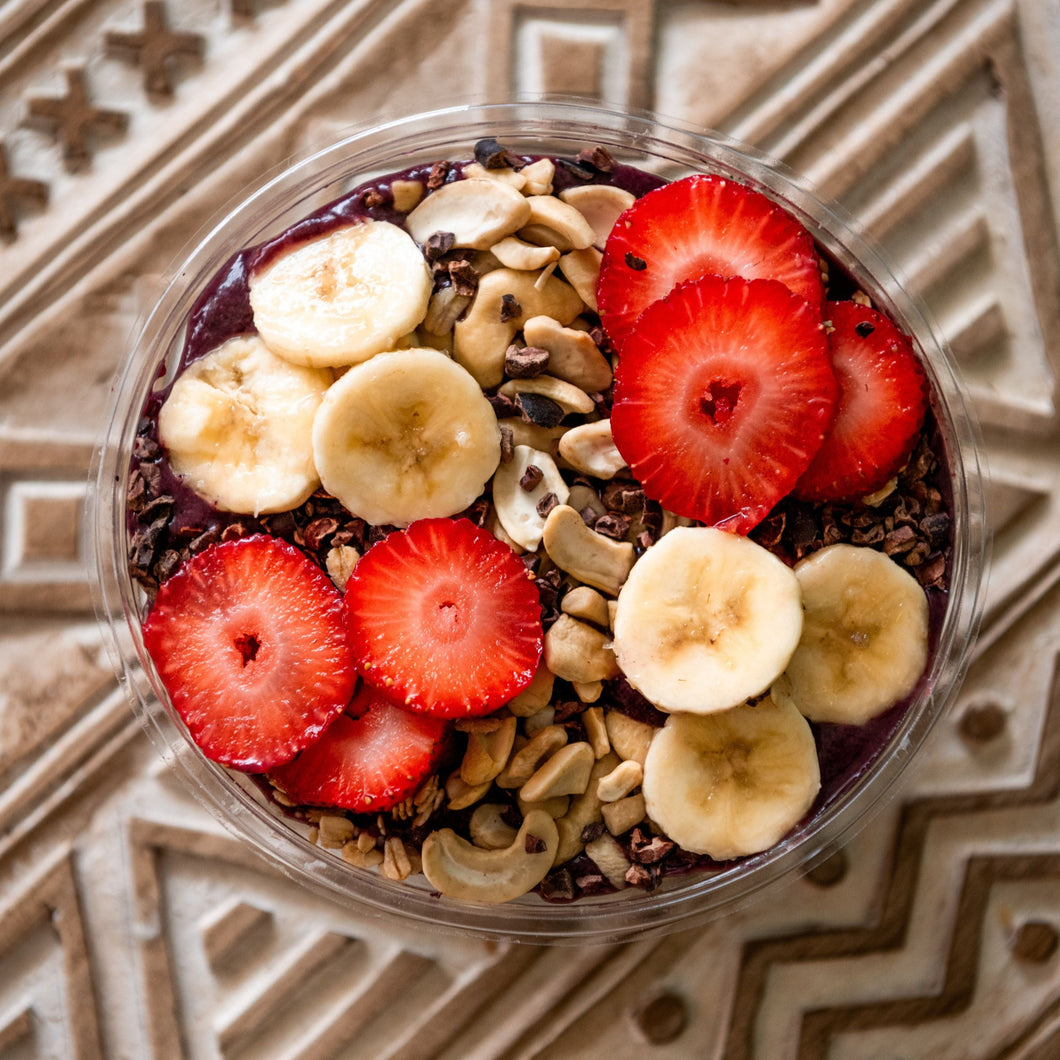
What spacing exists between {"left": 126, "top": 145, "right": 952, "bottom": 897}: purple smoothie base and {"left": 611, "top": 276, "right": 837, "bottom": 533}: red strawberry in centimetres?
27

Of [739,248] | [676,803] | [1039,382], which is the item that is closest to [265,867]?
[676,803]

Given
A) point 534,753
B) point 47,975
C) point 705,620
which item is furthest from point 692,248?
point 47,975

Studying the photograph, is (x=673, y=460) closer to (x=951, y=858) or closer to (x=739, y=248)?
(x=739, y=248)

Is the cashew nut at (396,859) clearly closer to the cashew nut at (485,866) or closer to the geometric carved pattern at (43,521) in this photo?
the cashew nut at (485,866)

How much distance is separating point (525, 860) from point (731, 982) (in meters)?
0.55

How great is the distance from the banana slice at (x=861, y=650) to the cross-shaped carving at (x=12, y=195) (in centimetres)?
143

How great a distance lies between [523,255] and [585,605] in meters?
0.50

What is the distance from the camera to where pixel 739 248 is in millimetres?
1497

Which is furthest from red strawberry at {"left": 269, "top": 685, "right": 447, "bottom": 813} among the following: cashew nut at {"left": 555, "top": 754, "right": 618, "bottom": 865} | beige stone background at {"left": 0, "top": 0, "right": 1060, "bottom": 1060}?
beige stone background at {"left": 0, "top": 0, "right": 1060, "bottom": 1060}

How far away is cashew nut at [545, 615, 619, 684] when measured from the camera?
4.75ft

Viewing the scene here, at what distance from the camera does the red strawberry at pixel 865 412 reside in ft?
4.84

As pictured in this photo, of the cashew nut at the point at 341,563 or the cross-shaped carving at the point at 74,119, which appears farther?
the cross-shaped carving at the point at 74,119

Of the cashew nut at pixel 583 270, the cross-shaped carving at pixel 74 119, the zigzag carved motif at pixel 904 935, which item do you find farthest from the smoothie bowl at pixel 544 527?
the cross-shaped carving at pixel 74 119

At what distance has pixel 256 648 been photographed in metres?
1.46
